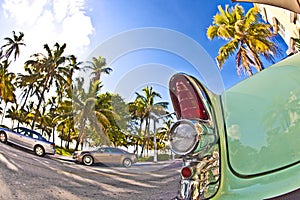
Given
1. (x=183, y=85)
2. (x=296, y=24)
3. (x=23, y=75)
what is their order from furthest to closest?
(x=23, y=75) < (x=296, y=24) < (x=183, y=85)

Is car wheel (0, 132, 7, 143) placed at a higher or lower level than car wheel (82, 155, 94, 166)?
higher

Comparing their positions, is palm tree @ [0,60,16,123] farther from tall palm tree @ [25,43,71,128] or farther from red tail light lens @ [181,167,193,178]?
red tail light lens @ [181,167,193,178]

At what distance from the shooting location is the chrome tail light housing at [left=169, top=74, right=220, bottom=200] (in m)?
0.85

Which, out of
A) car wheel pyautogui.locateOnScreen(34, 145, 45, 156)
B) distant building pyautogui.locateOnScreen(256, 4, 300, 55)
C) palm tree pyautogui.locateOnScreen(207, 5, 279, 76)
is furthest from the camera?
palm tree pyautogui.locateOnScreen(207, 5, 279, 76)

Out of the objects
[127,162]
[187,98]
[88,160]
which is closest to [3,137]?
[88,160]

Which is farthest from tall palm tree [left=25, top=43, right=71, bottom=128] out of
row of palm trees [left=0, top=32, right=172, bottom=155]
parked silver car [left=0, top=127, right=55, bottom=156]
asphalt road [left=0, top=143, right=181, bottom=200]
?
asphalt road [left=0, top=143, right=181, bottom=200]

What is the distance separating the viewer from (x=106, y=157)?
→ 8.47m

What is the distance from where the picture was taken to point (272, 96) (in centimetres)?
90

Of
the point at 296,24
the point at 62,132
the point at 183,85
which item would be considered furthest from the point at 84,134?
the point at 183,85

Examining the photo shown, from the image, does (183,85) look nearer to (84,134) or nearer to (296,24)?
(296,24)

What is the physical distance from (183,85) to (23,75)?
2284 cm

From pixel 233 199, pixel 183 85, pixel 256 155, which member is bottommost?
pixel 233 199

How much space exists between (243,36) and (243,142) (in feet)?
38.4

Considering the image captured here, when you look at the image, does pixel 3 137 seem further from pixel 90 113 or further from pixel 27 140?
pixel 90 113
